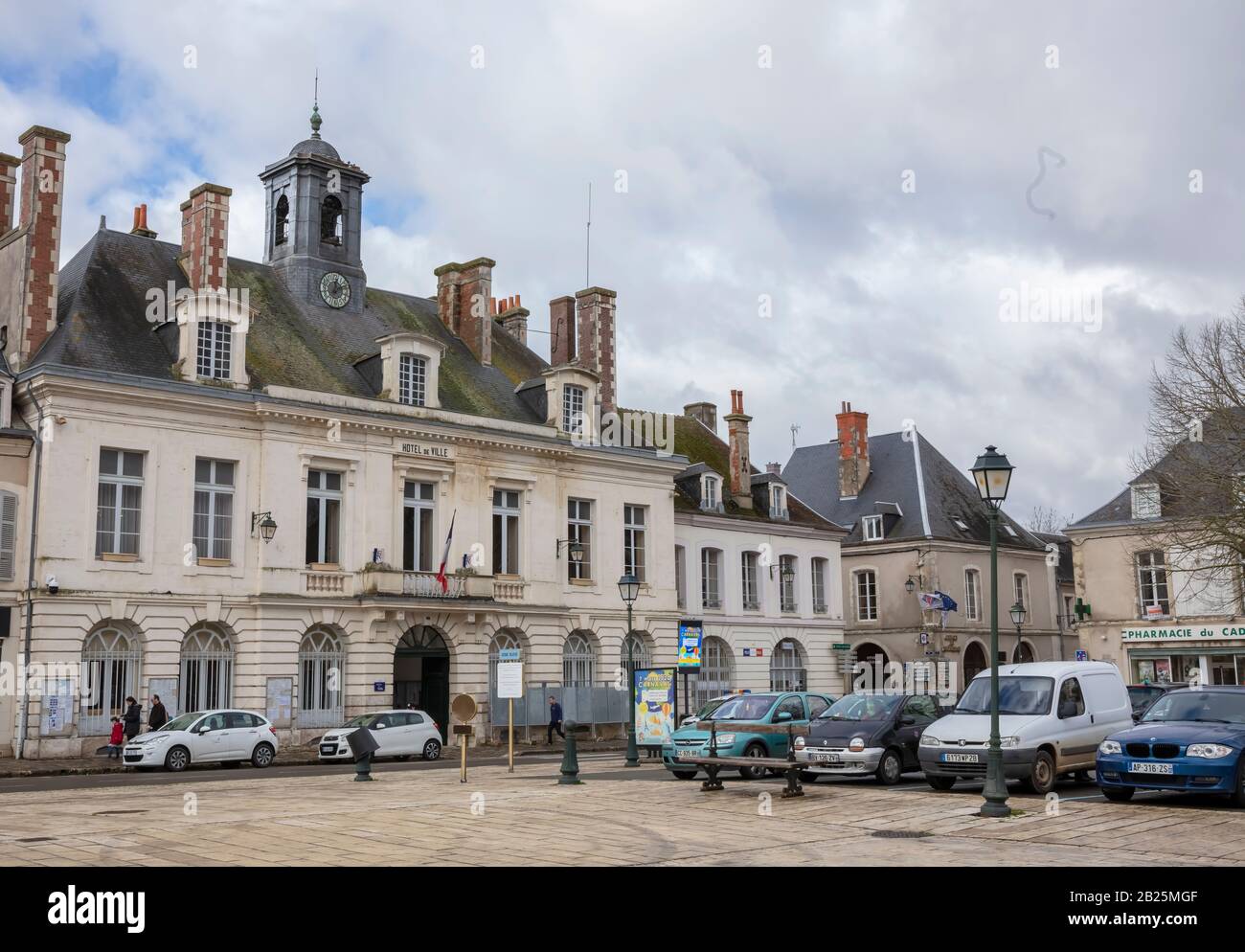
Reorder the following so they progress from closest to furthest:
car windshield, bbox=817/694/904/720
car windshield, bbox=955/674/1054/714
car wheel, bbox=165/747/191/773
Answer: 1. car windshield, bbox=955/674/1054/714
2. car windshield, bbox=817/694/904/720
3. car wheel, bbox=165/747/191/773

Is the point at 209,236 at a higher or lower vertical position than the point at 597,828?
higher

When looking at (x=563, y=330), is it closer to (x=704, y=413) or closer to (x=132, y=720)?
(x=704, y=413)

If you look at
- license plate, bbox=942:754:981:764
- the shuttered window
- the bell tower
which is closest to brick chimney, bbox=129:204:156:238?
the bell tower

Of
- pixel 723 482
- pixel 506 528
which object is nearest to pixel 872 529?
pixel 723 482

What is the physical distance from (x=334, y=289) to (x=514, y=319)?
8645mm

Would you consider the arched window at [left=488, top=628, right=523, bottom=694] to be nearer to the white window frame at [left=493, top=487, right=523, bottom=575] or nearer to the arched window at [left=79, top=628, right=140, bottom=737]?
the white window frame at [left=493, top=487, right=523, bottom=575]

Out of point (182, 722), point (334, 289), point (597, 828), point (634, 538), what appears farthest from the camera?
point (634, 538)

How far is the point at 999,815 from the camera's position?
13258 millimetres

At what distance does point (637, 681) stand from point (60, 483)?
1319cm

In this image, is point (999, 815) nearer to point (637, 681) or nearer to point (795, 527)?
point (637, 681)

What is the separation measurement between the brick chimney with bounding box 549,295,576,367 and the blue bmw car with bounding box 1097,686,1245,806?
2750cm

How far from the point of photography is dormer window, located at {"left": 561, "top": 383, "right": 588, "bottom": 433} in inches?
1452

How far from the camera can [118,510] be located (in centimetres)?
2777

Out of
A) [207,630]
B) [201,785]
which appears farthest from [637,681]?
[207,630]
